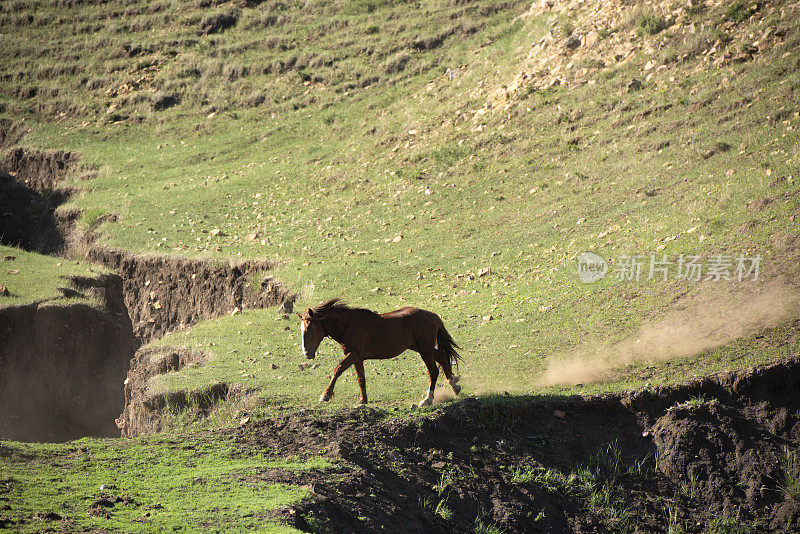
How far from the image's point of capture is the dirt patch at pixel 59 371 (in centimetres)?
1834

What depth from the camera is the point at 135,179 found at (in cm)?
3228

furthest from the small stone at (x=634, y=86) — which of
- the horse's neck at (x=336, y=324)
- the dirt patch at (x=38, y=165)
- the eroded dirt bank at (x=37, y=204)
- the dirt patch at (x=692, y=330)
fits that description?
the dirt patch at (x=38, y=165)

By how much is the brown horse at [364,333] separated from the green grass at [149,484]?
6.59ft

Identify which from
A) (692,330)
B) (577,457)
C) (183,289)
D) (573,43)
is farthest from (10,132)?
(577,457)

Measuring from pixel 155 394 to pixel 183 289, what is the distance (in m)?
8.40

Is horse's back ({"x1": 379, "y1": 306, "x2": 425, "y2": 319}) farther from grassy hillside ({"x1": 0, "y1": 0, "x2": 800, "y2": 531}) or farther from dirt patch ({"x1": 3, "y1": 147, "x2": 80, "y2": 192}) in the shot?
dirt patch ({"x1": 3, "y1": 147, "x2": 80, "y2": 192})

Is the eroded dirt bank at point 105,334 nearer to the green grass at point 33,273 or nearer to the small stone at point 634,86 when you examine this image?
the green grass at point 33,273

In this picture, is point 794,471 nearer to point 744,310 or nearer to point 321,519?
point 744,310

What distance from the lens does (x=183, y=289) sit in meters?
23.2

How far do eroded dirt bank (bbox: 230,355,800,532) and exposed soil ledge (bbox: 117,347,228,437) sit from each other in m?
4.02

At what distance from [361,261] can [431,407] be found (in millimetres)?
10526

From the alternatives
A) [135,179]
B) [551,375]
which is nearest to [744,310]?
[551,375]

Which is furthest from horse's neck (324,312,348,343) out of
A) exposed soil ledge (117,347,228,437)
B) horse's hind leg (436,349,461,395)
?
exposed soil ledge (117,347,228,437)

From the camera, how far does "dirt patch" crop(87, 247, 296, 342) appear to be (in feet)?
71.7
